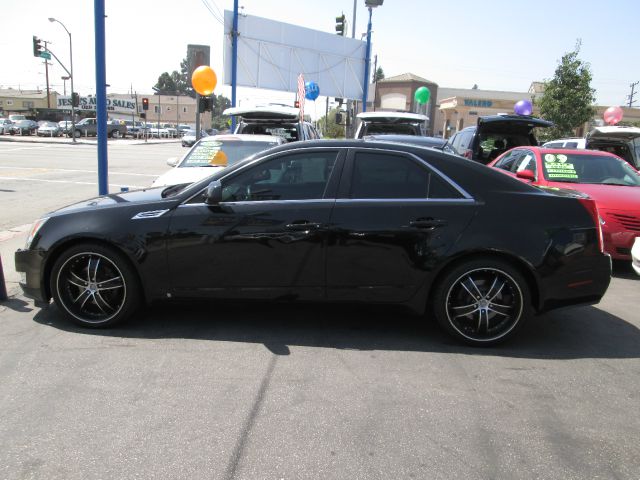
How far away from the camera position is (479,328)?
13.9ft

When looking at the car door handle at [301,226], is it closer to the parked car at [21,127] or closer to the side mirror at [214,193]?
the side mirror at [214,193]

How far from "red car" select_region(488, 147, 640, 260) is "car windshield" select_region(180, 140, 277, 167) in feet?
13.2

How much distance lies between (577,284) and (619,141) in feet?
28.2

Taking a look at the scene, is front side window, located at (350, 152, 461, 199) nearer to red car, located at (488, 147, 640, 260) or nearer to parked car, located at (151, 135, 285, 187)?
red car, located at (488, 147, 640, 260)

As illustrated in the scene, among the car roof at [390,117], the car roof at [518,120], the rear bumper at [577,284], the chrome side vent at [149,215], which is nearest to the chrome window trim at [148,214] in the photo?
the chrome side vent at [149,215]

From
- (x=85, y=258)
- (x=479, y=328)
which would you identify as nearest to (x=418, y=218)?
(x=479, y=328)

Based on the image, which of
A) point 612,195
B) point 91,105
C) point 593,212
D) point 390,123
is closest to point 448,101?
point 390,123

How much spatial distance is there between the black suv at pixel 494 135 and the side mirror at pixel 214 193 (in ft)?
24.9

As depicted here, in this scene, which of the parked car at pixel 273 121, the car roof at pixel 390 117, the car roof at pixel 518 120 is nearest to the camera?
the car roof at pixel 518 120

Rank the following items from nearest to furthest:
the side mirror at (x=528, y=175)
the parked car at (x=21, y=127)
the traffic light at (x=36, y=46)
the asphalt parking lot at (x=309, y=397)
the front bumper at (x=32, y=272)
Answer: the asphalt parking lot at (x=309, y=397)
the front bumper at (x=32, y=272)
the side mirror at (x=528, y=175)
the traffic light at (x=36, y=46)
the parked car at (x=21, y=127)

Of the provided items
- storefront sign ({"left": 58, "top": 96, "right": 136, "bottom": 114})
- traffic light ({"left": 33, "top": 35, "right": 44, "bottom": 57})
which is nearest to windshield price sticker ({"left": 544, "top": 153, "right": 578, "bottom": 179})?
traffic light ({"left": 33, "top": 35, "right": 44, "bottom": 57})

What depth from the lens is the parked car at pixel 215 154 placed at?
321 inches

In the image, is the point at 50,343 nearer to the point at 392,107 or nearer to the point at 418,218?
the point at 418,218

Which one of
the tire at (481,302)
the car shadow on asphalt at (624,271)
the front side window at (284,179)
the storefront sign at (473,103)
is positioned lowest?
the car shadow on asphalt at (624,271)
